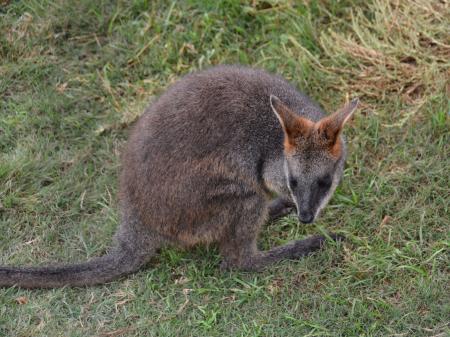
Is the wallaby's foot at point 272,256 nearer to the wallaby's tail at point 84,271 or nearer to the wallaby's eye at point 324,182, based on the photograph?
the wallaby's eye at point 324,182

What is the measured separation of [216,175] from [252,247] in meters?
0.58

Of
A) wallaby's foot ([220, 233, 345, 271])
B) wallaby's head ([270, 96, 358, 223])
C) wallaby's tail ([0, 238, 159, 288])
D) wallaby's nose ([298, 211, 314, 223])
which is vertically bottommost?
wallaby's tail ([0, 238, 159, 288])

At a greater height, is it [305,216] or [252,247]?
[305,216]

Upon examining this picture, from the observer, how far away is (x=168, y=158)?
16.1 feet

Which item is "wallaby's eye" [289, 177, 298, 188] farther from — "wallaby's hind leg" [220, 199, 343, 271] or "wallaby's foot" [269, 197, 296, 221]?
"wallaby's foot" [269, 197, 296, 221]

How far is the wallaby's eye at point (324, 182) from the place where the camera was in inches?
191

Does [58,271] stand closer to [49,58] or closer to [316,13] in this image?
A: [49,58]

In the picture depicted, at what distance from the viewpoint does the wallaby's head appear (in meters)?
4.79

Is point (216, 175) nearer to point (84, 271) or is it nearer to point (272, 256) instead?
point (272, 256)

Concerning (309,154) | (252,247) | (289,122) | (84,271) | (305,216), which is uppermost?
(289,122)

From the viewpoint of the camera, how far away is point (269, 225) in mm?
5457

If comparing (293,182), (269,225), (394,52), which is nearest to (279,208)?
(269,225)

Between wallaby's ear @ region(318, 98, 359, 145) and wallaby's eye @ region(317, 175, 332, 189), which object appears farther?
wallaby's eye @ region(317, 175, 332, 189)

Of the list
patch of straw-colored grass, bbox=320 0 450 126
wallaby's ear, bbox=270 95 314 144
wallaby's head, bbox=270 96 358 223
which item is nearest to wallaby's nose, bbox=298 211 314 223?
wallaby's head, bbox=270 96 358 223
